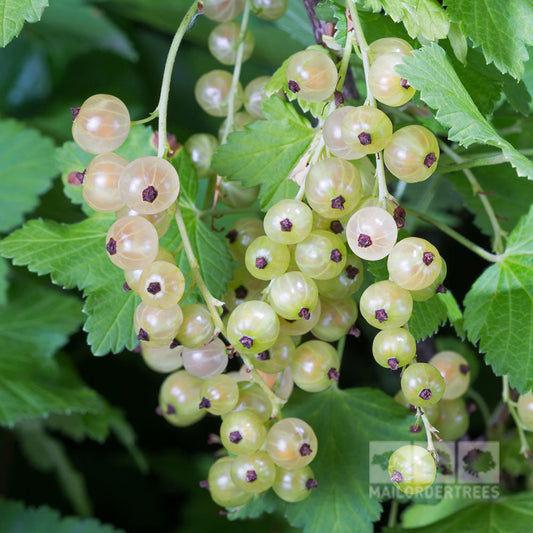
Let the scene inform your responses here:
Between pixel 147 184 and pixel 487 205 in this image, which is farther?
pixel 487 205

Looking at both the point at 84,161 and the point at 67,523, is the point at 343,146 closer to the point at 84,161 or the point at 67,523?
the point at 84,161

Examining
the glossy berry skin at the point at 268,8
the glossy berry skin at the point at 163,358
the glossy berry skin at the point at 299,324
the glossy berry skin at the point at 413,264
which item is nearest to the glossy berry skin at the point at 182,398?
the glossy berry skin at the point at 163,358

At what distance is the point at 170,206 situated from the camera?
1.66ft

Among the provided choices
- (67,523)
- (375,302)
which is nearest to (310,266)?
(375,302)

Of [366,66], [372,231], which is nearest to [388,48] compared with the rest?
[366,66]

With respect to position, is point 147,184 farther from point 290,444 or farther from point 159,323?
point 290,444

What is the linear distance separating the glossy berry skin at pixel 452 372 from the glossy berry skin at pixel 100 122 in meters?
0.36

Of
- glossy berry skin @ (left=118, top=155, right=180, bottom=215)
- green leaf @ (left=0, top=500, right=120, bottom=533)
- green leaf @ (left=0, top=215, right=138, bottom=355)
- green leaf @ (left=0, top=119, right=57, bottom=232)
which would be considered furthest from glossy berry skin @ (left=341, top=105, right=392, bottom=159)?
green leaf @ (left=0, top=500, right=120, bottom=533)

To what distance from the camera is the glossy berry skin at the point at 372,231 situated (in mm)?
442

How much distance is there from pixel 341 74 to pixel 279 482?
32 centimetres

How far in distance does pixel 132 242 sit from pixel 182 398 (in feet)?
0.60

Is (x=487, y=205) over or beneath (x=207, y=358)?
over

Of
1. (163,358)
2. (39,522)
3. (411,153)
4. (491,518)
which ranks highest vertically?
(411,153)

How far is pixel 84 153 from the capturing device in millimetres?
669
